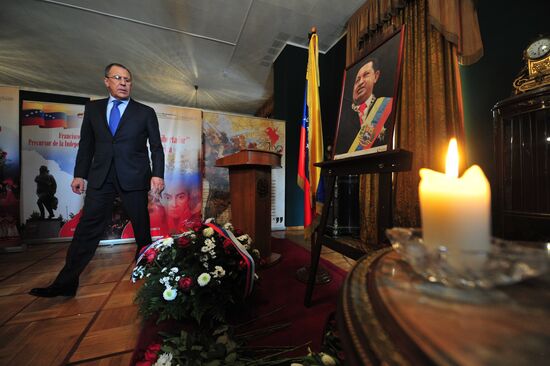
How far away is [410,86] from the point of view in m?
2.04

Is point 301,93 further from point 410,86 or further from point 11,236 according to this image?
point 11,236

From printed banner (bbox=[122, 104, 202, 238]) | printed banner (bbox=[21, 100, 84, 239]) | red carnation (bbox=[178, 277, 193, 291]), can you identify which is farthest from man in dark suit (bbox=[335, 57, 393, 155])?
printed banner (bbox=[21, 100, 84, 239])

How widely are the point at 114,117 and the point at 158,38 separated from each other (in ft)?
8.25

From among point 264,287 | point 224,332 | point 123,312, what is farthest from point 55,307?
point 264,287

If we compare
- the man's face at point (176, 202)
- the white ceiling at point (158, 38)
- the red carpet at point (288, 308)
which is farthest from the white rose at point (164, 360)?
the white ceiling at point (158, 38)

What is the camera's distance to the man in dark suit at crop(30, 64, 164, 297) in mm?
1259

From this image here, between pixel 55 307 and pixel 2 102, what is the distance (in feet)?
8.64

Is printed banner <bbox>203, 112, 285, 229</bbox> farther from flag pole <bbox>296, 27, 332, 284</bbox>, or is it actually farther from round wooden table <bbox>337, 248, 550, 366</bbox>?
round wooden table <bbox>337, 248, 550, 366</bbox>

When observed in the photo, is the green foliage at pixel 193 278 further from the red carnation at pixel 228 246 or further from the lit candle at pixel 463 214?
the lit candle at pixel 463 214

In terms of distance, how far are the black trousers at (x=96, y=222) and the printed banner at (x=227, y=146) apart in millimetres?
1657

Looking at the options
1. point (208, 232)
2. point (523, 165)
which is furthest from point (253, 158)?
point (523, 165)

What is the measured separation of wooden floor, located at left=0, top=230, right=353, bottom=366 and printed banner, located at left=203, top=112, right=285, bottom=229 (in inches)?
56.2

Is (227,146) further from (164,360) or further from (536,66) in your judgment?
(536,66)

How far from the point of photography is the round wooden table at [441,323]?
132 mm
